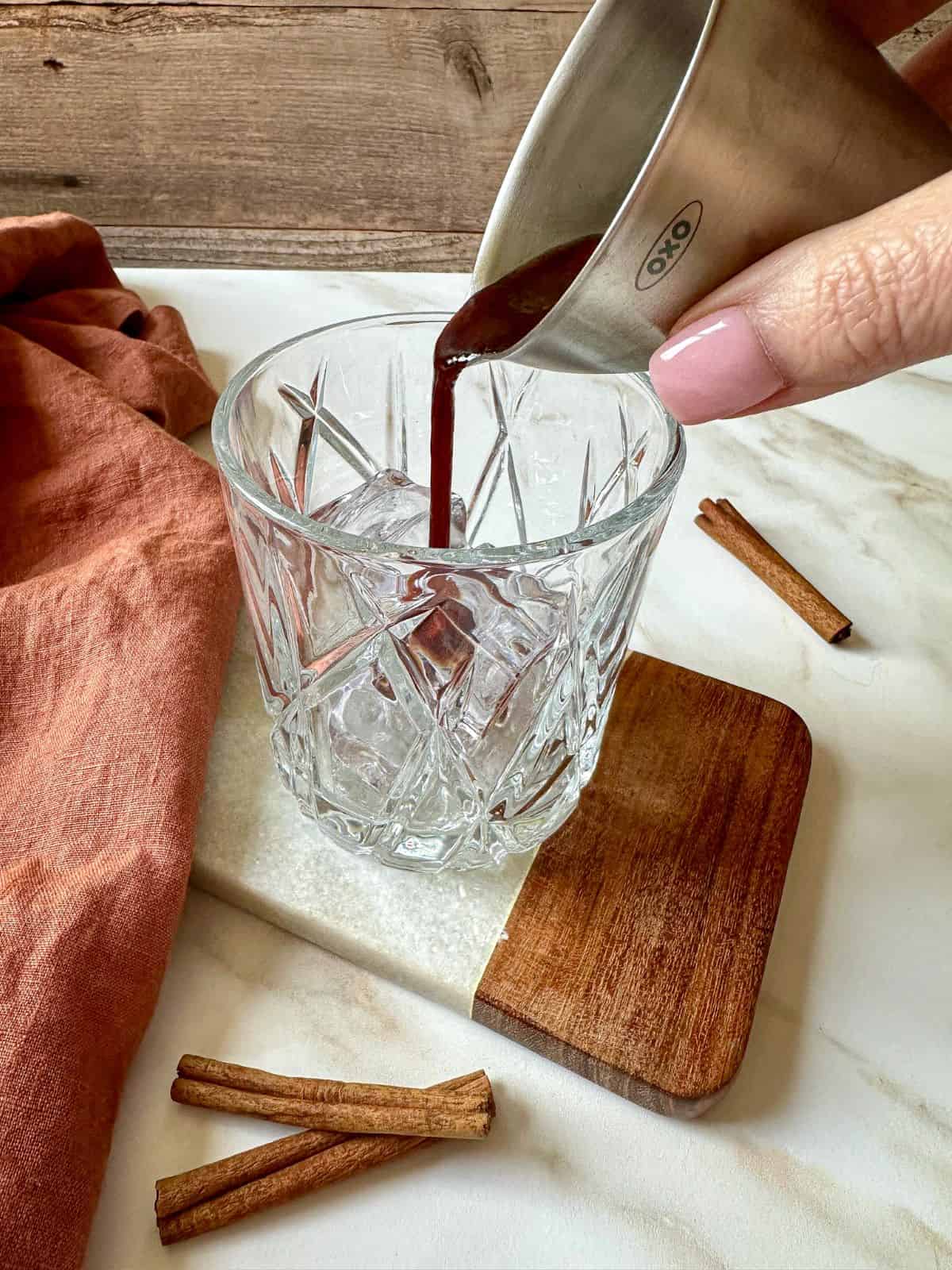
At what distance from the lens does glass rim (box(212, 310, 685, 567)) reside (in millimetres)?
524

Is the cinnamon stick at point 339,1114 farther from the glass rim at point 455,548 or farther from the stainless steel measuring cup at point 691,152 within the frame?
the stainless steel measuring cup at point 691,152

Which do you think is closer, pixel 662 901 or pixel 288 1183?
pixel 288 1183

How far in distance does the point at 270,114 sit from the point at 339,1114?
190 centimetres

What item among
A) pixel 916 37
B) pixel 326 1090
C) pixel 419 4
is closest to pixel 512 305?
pixel 326 1090

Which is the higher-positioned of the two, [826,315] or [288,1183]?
[826,315]

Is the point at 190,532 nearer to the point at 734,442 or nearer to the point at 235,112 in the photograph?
the point at 734,442

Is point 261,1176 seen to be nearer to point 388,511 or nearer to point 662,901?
point 662,901

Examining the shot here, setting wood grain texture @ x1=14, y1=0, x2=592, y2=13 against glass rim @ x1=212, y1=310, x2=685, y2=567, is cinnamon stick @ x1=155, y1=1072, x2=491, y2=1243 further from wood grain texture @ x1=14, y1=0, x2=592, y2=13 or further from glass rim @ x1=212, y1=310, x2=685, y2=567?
wood grain texture @ x1=14, y1=0, x2=592, y2=13

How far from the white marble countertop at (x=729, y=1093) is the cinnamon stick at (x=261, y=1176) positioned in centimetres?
1

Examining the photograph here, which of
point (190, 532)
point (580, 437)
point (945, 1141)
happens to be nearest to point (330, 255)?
point (190, 532)

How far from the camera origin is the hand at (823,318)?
18.9 inches

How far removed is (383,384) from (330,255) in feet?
4.98

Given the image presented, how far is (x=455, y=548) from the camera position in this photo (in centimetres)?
59

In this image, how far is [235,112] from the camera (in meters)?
2.01
